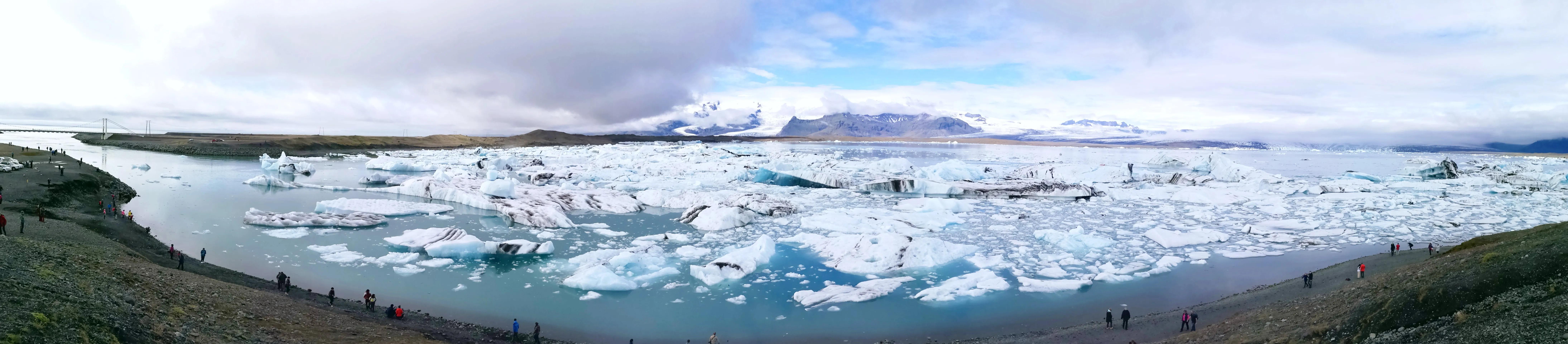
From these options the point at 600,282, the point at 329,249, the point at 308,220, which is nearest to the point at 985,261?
the point at 600,282

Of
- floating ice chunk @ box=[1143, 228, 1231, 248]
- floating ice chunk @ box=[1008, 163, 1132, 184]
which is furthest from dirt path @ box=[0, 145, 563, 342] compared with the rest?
floating ice chunk @ box=[1008, 163, 1132, 184]

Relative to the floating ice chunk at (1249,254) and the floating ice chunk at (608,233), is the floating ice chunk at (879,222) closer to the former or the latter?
the floating ice chunk at (608,233)

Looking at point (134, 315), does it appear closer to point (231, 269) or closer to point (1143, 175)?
point (231, 269)

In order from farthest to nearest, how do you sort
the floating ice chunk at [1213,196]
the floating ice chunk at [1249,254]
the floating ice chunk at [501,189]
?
the floating ice chunk at [1213,196] < the floating ice chunk at [501,189] < the floating ice chunk at [1249,254]

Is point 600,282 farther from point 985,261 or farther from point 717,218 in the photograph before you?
point 985,261

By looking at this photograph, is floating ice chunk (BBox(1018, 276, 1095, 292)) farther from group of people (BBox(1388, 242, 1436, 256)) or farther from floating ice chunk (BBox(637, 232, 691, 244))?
floating ice chunk (BBox(637, 232, 691, 244))

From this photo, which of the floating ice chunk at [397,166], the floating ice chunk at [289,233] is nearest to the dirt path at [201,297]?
the floating ice chunk at [289,233]
